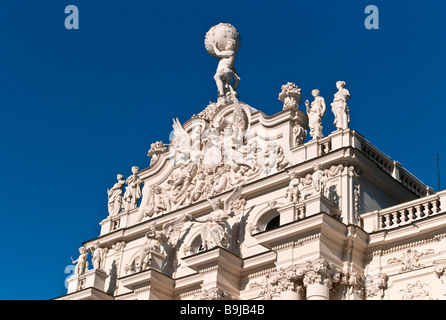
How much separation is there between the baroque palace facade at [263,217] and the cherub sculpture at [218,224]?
4 cm

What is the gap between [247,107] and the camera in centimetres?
2717

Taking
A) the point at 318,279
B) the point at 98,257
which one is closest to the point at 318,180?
the point at 318,279

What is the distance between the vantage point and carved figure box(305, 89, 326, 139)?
24.6m

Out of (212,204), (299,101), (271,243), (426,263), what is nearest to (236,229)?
(212,204)

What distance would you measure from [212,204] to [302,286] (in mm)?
4845

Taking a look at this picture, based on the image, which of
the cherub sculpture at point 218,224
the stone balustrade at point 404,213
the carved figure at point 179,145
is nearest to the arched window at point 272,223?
the cherub sculpture at point 218,224

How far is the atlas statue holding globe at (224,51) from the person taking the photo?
29922 mm

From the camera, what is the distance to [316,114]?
25.0 metres

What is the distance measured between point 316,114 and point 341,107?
0.94 m

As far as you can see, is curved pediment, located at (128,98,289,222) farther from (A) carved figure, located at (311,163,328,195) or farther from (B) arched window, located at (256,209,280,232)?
(A) carved figure, located at (311,163,328,195)

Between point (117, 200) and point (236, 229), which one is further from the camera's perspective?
point (117, 200)

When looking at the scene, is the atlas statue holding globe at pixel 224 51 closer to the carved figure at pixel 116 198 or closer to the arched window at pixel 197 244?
the carved figure at pixel 116 198

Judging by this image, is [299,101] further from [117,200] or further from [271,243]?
[117,200]

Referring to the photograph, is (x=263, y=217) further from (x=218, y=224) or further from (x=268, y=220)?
(x=218, y=224)
